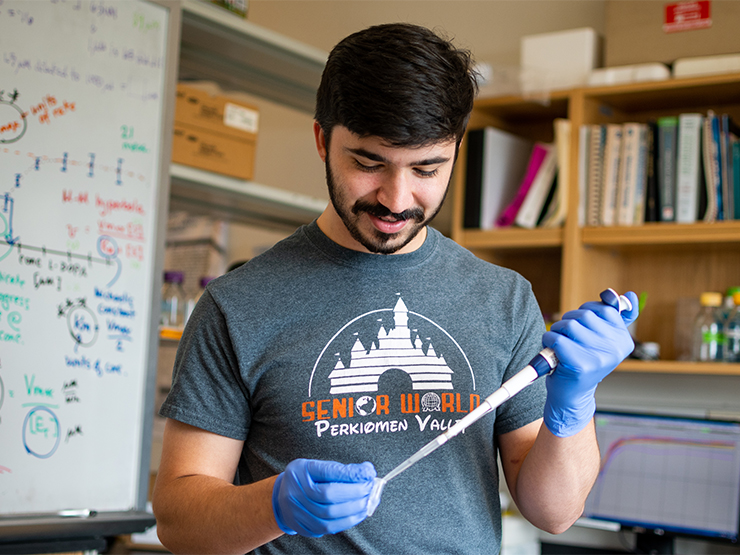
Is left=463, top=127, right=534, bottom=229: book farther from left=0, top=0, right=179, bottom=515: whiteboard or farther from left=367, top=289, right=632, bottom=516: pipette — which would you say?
left=367, top=289, right=632, bottom=516: pipette

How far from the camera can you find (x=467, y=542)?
93 centimetres

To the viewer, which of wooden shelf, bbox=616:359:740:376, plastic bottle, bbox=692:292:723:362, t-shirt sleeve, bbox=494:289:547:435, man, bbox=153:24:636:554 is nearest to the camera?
man, bbox=153:24:636:554

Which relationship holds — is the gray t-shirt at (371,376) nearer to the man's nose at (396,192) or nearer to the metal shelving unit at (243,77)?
the man's nose at (396,192)

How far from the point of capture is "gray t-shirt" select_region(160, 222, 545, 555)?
3.04 ft

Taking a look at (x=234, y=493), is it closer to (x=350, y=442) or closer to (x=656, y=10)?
(x=350, y=442)

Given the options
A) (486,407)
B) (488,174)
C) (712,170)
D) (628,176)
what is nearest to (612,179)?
(628,176)

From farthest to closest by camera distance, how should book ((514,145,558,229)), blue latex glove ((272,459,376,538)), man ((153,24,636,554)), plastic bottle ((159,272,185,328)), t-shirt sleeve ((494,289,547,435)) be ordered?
1. plastic bottle ((159,272,185,328))
2. book ((514,145,558,229))
3. t-shirt sleeve ((494,289,547,435))
4. man ((153,24,636,554))
5. blue latex glove ((272,459,376,538))

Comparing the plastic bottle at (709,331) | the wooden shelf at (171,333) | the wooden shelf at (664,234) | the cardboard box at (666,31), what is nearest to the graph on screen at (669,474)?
the plastic bottle at (709,331)

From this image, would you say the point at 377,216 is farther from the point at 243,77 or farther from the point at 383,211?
the point at 243,77

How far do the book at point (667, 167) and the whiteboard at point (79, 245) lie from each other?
4.35 ft

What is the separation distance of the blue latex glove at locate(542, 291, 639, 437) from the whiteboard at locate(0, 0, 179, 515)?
1150 millimetres

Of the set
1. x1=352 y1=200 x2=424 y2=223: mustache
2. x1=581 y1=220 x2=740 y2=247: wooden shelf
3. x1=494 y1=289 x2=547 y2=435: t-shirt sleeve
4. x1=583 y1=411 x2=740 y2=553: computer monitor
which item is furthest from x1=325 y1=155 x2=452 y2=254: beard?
x1=583 y1=411 x2=740 y2=553: computer monitor

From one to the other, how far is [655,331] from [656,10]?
93 centimetres

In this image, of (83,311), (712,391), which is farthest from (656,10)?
(83,311)
